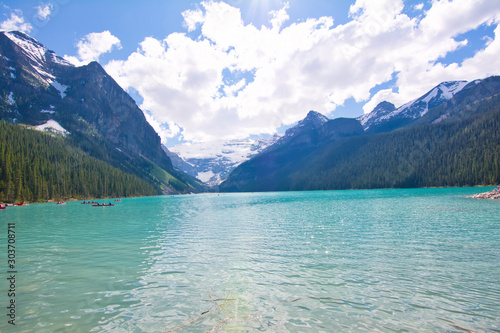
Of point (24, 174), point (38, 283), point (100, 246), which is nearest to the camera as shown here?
point (38, 283)

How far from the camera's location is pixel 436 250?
25969 mm

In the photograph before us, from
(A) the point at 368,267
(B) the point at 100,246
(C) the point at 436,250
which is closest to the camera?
(A) the point at 368,267

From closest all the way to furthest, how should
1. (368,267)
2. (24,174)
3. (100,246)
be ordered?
(368,267)
(100,246)
(24,174)

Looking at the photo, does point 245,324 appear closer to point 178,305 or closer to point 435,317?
point 178,305

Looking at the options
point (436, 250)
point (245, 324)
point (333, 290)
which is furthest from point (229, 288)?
point (436, 250)

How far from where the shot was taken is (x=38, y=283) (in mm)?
18766

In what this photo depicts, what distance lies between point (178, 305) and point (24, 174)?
172251 mm

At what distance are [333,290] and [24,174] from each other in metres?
177

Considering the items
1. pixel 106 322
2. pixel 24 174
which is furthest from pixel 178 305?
pixel 24 174

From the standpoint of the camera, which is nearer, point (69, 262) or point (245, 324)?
point (245, 324)

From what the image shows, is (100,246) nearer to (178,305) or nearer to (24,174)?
(178,305)

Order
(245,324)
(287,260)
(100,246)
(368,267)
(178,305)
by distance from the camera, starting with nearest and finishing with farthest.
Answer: (245,324)
(178,305)
(368,267)
(287,260)
(100,246)

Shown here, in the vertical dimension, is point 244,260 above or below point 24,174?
below

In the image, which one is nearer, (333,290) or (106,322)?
(106,322)
